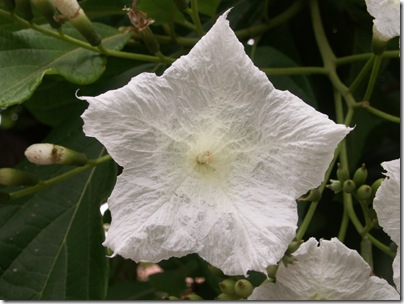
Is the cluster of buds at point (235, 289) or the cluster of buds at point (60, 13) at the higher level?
the cluster of buds at point (60, 13)

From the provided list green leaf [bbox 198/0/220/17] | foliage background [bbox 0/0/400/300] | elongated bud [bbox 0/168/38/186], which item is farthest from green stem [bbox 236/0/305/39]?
elongated bud [bbox 0/168/38/186]

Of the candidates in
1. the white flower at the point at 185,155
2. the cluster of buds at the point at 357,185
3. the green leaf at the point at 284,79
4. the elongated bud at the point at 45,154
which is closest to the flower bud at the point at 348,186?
the cluster of buds at the point at 357,185

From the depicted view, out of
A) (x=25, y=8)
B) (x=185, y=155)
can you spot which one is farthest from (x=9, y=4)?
(x=185, y=155)

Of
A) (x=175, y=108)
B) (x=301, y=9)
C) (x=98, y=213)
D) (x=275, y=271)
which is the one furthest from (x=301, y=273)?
(x=301, y=9)

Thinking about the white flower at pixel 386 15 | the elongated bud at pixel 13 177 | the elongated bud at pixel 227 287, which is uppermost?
the white flower at pixel 386 15

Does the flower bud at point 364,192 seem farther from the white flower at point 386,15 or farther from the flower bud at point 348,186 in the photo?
the white flower at point 386,15

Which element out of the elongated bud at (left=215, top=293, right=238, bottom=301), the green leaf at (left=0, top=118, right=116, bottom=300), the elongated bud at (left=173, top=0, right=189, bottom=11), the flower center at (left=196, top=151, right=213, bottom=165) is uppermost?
the elongated bud at (left=173, top=0, right=189, bottom=11)

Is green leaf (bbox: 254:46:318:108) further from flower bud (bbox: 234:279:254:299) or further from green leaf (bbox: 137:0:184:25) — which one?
flower bud (bbox: 234:279:254:299)
